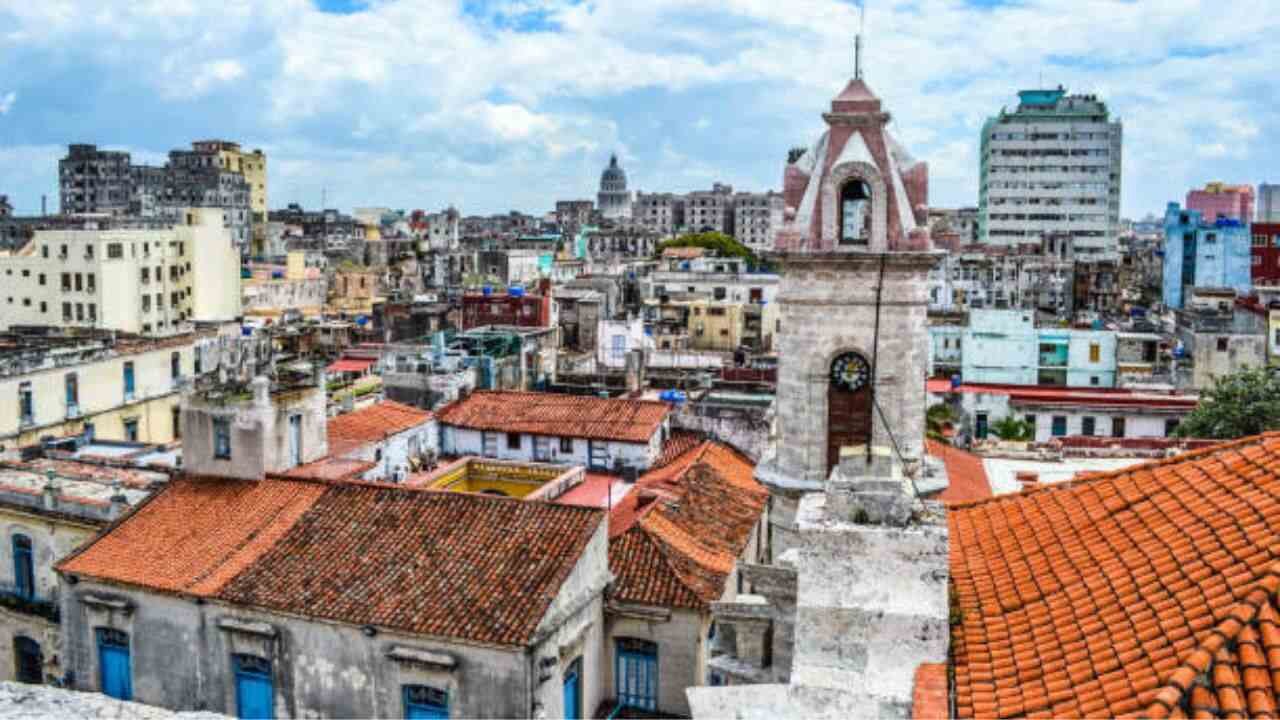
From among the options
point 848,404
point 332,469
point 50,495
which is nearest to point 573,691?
point 848,404

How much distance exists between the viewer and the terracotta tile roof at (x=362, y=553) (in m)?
20.7

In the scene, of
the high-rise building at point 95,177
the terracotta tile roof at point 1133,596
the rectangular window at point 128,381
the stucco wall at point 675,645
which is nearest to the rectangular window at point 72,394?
the rectangular window at point 128,381

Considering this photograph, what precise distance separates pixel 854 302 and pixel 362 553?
1081 cm

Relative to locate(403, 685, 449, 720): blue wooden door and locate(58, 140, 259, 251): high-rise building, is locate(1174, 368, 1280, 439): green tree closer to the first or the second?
locate(403, 685, 449, 720): blue wooden door

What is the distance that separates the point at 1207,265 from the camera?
101 meters

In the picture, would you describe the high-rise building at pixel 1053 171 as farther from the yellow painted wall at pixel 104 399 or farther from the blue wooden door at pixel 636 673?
the blue wooden door at pixel 636 673

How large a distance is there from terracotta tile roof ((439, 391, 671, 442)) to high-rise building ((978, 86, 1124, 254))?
122m

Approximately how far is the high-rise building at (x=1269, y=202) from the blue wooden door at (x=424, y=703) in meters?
171

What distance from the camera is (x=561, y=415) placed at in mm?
35594

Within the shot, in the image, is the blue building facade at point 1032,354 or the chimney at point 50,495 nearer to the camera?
the chimney at point 50,495

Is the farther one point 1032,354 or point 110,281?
point 110,281

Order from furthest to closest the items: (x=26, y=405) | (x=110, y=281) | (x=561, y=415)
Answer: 1. (x=110, y=281)
2. (x=26, y=405)
3. (x=561, y=415)

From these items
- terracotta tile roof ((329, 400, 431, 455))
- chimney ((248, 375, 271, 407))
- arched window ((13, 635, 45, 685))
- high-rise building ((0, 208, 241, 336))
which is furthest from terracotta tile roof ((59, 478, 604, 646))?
high-rise building ((0, 208, 241, 336))

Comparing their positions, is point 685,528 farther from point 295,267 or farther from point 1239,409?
point 295,267
